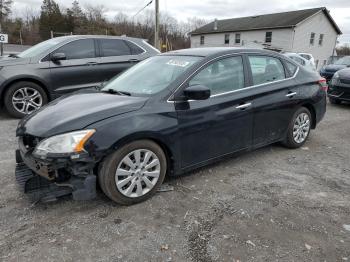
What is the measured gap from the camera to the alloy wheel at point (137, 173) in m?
2.96

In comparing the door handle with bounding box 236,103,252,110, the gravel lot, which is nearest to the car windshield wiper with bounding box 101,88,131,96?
the gravel lot

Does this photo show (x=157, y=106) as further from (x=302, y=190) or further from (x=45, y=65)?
(x=45, y=65)

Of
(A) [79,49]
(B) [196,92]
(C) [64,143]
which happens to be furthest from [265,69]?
(A) [79,49]

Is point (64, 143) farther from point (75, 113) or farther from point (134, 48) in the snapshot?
point (134, 48)

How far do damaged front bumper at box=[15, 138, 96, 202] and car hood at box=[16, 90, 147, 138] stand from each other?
0.28 metres

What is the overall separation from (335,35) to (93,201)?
1592 inches

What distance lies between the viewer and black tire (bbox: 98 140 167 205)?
2.85m

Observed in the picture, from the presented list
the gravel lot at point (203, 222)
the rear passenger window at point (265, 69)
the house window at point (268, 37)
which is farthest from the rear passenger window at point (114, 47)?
the house window at point (268, 37)

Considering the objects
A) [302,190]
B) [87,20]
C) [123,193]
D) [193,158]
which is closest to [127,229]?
[123,193]

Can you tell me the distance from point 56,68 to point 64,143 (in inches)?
162

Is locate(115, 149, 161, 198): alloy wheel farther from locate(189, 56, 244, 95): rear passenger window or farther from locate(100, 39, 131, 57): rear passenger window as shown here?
locate(100, 39, 131, 57): rear passenger window

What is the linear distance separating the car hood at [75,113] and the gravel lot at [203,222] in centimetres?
83

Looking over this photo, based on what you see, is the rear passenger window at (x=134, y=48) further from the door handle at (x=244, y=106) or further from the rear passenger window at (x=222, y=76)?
the door handle at (x=244, y=106)

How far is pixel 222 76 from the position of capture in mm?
3713
